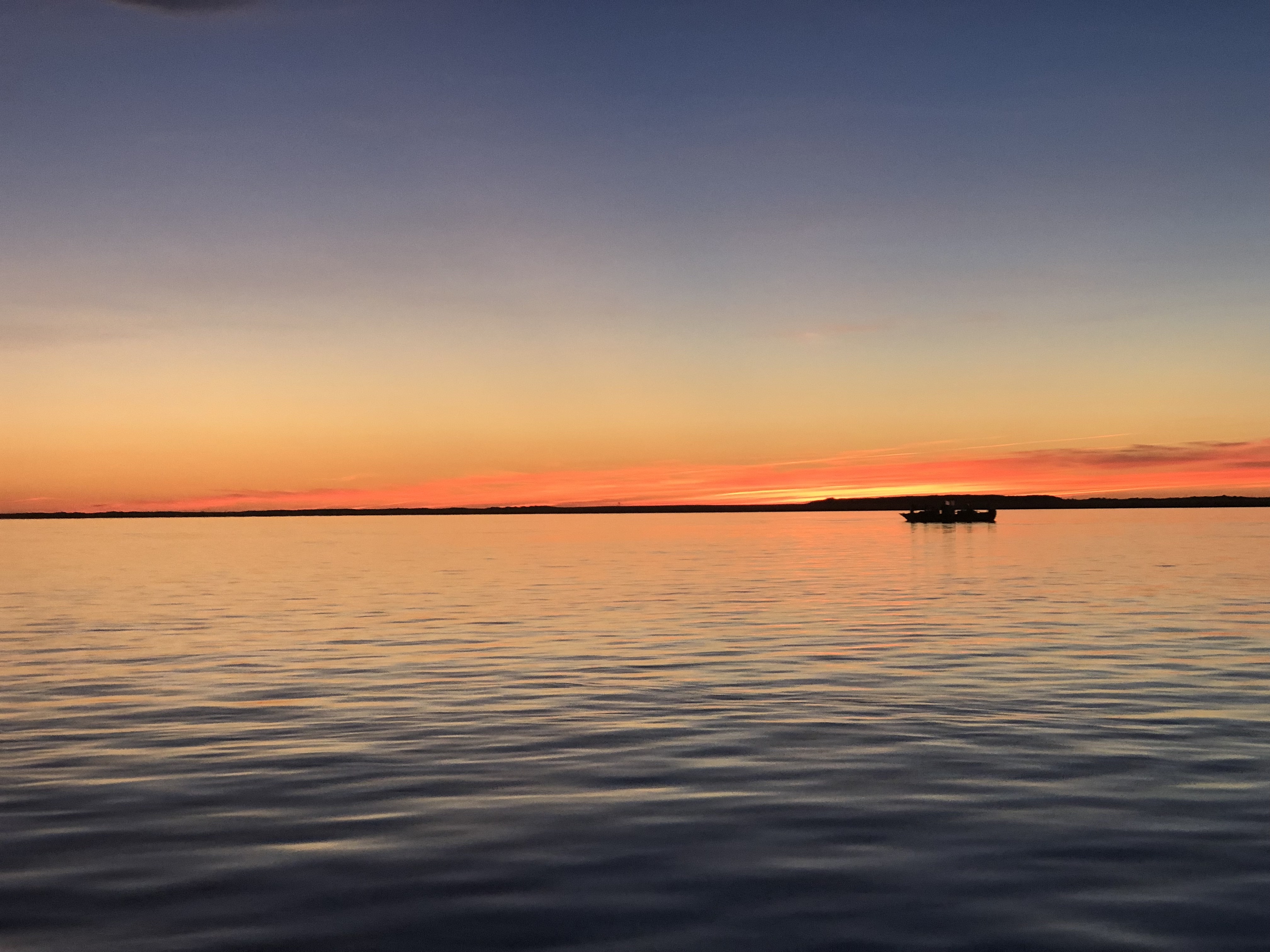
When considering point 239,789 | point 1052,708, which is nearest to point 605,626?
point 1052,708

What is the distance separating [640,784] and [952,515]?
171m

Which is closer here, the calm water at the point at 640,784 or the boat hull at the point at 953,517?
the calm water at the point at 640,784

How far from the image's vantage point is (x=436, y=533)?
188m

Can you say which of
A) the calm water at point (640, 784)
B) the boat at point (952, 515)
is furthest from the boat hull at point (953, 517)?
the calm water at point (640, 784)

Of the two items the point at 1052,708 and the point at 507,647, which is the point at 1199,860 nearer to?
the point at 1052,708

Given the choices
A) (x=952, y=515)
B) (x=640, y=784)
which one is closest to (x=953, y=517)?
(x=952, y=515)

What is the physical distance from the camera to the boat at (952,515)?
178000mm

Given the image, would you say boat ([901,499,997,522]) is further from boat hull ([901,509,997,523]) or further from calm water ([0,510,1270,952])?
calm water ([0,510,1270,952])

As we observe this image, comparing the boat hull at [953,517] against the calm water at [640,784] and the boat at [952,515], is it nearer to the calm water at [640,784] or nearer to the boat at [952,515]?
the boat at [952,515]

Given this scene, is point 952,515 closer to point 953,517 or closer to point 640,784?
point 953,517

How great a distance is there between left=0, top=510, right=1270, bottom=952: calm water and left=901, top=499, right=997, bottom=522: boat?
5575 inches

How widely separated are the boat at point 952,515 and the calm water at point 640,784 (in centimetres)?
14161

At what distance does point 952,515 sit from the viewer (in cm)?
17788

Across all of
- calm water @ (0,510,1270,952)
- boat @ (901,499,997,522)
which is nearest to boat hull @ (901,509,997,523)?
boat @ (901,499,997,522)
